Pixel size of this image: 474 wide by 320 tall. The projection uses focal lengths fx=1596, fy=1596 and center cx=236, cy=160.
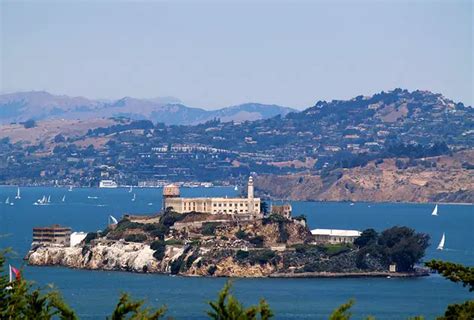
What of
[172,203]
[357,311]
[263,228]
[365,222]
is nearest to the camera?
[357,311]

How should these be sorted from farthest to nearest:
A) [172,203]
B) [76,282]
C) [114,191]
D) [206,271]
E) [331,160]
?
[331,160] < [114,191] < [172,203] < [206,271] < [76,282]

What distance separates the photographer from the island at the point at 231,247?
6388cm

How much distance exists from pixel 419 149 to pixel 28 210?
62.4 meters

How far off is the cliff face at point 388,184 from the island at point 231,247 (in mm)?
83705

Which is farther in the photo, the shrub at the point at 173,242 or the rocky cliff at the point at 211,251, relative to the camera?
the shrub at the point at 173,242

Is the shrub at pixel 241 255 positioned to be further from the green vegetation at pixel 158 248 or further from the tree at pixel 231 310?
the tree at pixel 231 310

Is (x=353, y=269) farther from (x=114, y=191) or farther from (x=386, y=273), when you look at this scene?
(x=114, y=191)

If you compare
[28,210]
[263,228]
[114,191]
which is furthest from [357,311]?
[114,191]

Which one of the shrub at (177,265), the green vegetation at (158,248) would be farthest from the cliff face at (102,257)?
the shrub at (177,265)

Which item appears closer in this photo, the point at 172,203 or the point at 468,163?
the point at 172,203

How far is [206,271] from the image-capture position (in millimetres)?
63219

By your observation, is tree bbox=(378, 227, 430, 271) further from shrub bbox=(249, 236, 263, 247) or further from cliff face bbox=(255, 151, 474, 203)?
cliff face bbox=(255, 151, 474, 203)

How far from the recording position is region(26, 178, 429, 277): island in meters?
63.9

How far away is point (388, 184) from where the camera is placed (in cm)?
15838
